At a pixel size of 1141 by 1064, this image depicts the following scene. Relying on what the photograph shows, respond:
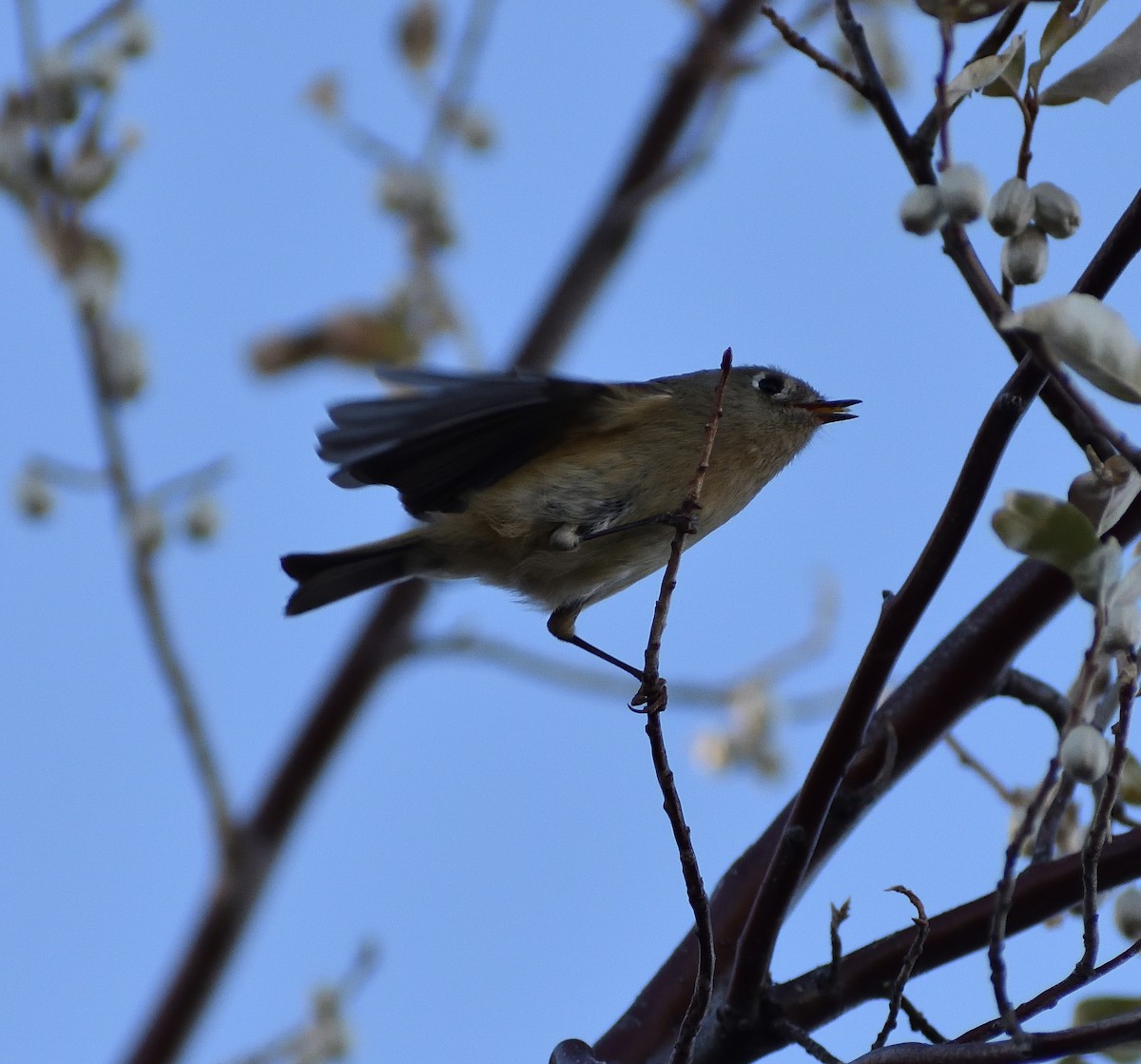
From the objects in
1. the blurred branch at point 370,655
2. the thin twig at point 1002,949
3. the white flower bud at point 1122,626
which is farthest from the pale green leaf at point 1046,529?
the blurred branch at point 370,655

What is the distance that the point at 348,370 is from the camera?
7.51ft

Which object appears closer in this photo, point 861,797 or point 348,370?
point 861,797

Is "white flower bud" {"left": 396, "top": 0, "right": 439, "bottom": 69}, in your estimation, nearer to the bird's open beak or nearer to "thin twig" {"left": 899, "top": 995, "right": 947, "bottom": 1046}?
the bird's open beak

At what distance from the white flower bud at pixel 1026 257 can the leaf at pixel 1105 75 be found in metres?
0.17

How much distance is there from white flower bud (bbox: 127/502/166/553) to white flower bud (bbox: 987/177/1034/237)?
1267 mm

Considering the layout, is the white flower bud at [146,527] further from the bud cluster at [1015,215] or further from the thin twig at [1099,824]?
the thin twig at [1099,824]

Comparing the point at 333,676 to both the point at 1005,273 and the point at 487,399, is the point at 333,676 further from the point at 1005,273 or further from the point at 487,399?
the point at 1005,273

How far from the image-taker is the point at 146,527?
1.98 metres

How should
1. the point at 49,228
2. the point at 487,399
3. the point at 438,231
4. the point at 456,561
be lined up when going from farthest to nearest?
the point at 438,231 → the point at 456,561 → the point at 49,228 → the point at 487,399

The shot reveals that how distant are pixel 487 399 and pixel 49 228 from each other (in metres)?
0.66

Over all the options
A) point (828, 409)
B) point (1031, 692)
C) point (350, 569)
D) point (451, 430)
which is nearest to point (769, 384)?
point (828, 409)

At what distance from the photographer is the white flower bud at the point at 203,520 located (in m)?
2.21

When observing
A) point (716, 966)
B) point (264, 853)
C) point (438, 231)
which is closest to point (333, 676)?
point (264, 853)

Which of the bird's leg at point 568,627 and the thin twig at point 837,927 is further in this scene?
the bird's leg at point 568,627
